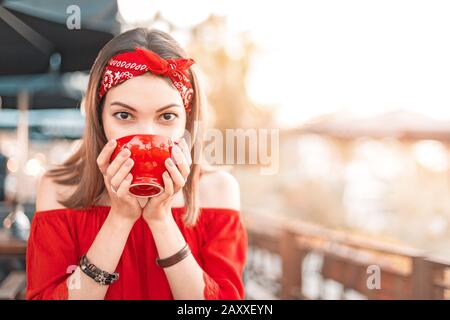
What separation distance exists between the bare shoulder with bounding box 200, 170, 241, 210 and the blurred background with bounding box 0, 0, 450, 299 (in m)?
0.24

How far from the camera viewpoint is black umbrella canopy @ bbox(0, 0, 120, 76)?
159 centimetres

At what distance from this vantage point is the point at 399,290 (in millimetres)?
2805

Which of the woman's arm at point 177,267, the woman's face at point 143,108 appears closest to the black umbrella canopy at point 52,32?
the woman's face at point 143,108

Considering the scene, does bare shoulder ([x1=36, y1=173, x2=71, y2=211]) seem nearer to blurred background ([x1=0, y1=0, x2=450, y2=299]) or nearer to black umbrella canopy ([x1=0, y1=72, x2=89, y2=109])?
blurred background ([x1=0, y1=0, x2=450, y2=299])

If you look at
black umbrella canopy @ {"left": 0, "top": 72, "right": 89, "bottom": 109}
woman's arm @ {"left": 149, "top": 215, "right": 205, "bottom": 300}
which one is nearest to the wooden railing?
woman's arm @ {"left": 149, "top": 215, "right": 205, "bottom": 300}

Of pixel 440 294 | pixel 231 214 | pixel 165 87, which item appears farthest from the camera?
pixel 440 294

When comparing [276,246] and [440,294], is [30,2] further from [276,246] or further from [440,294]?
[276,246]

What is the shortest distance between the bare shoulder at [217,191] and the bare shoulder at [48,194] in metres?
0.30

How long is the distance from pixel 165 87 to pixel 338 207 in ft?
21.3

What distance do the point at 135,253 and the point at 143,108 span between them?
1.11ft

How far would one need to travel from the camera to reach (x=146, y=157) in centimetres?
93

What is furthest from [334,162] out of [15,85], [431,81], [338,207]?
[15,85]

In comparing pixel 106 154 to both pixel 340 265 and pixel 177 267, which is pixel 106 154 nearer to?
pixel 177 267

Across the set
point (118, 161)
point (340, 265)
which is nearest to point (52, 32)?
point (118, 161)
